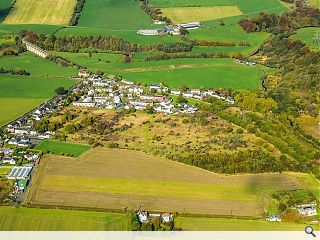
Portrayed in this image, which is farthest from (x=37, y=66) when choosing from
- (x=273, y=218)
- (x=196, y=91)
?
(x=273, y=218)

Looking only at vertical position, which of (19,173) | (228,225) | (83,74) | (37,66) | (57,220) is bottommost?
(37,66)

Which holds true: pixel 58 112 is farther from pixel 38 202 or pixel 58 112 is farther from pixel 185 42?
pixel 185 42

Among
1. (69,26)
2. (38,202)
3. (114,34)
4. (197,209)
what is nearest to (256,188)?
(197,209)

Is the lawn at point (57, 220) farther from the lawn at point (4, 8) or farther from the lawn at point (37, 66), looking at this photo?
the lawn at point (4, 8)

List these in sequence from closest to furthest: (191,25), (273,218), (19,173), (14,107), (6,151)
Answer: (273,218), (19,173), (6,151), (14,107), (191,25)

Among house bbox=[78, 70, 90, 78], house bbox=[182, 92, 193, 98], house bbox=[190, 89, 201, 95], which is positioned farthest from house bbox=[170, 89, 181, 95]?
house bbox=[78, 70, 90, 78]

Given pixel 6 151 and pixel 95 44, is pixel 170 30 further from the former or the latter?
pixel 6 151

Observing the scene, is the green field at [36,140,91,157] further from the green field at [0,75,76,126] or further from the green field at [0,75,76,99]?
the green field at [0,75,76,99]
